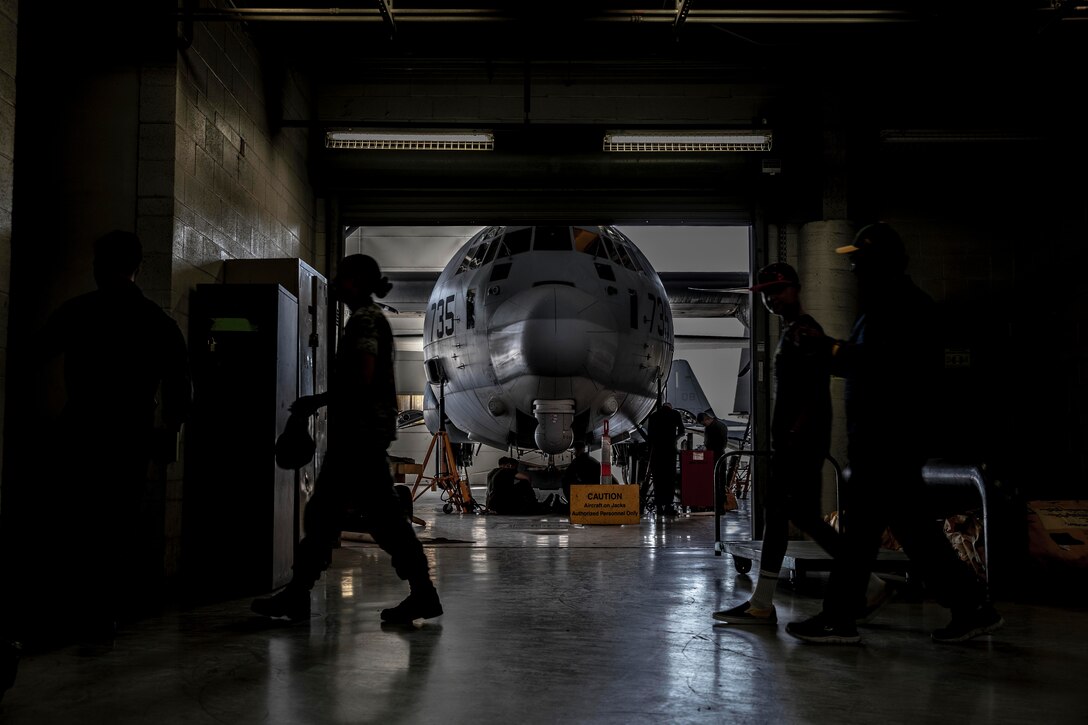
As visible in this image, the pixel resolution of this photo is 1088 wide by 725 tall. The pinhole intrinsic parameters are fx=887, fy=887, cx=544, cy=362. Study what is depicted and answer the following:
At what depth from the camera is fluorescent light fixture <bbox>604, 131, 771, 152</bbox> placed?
8109 mm

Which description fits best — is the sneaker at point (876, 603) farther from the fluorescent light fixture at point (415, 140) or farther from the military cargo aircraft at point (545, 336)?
the military cargo aircraft at point (545, 336)

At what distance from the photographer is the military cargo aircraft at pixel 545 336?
34.1ft

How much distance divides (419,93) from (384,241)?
1424 centimetres

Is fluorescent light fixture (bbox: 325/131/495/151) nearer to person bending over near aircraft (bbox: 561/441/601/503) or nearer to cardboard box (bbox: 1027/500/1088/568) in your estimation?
cardboard box (bbox: 1027/500/1088/568)

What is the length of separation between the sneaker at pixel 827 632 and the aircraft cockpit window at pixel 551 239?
308 inches

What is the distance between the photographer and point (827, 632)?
12.0ft

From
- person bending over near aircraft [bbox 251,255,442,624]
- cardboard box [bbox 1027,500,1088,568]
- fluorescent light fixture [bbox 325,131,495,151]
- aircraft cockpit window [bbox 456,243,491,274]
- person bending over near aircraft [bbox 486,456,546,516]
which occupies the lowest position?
person bending over near aircraft [bbox 486,456,546,516]

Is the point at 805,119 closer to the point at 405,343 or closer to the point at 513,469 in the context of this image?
the point at 513,469

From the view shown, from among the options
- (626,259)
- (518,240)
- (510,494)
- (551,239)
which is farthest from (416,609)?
(510,494)

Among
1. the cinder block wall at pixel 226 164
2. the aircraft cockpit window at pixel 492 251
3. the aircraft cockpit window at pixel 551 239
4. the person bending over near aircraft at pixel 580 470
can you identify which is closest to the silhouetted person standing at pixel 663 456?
the person bending over near aircraft at pixel 580 470

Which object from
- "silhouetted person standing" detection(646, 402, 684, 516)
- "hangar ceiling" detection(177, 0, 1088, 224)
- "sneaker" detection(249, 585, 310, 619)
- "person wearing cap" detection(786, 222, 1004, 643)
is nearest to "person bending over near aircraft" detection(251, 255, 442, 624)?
"sneaker" detection(249, 585, 310, 619)

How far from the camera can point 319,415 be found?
639cm

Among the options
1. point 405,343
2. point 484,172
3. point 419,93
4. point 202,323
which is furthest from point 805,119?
point 405,343

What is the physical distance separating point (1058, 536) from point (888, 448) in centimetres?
248
